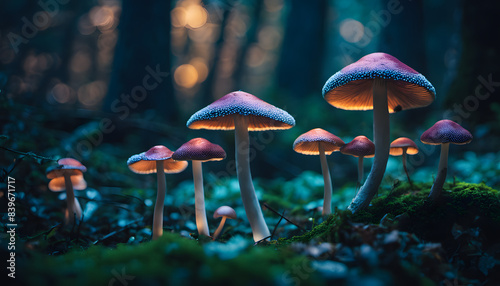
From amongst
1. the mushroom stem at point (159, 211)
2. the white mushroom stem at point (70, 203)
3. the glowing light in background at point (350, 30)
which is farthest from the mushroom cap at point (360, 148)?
the glowing light in background at point (350, 30)

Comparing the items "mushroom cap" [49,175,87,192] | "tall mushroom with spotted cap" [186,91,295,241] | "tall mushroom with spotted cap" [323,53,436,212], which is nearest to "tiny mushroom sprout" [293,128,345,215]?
"tall mushroom with spotted cap" [186,91,295,241]

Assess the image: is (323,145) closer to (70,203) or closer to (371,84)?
(371,84)

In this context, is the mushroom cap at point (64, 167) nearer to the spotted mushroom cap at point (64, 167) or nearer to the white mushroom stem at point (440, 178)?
the spotted mushroom cap at point (64, 167)

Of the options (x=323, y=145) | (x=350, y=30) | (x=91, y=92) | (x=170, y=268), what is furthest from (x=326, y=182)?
(x=91, y=92)

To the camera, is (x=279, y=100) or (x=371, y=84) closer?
(x=371, y=84)

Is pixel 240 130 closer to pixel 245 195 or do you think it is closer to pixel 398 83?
pixel 245 195

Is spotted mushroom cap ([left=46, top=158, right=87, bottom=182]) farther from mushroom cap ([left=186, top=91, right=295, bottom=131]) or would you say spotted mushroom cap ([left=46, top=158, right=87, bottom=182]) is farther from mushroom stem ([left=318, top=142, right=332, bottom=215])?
mushroom stem ([left=318, top=142, right=332, bottom=215])
